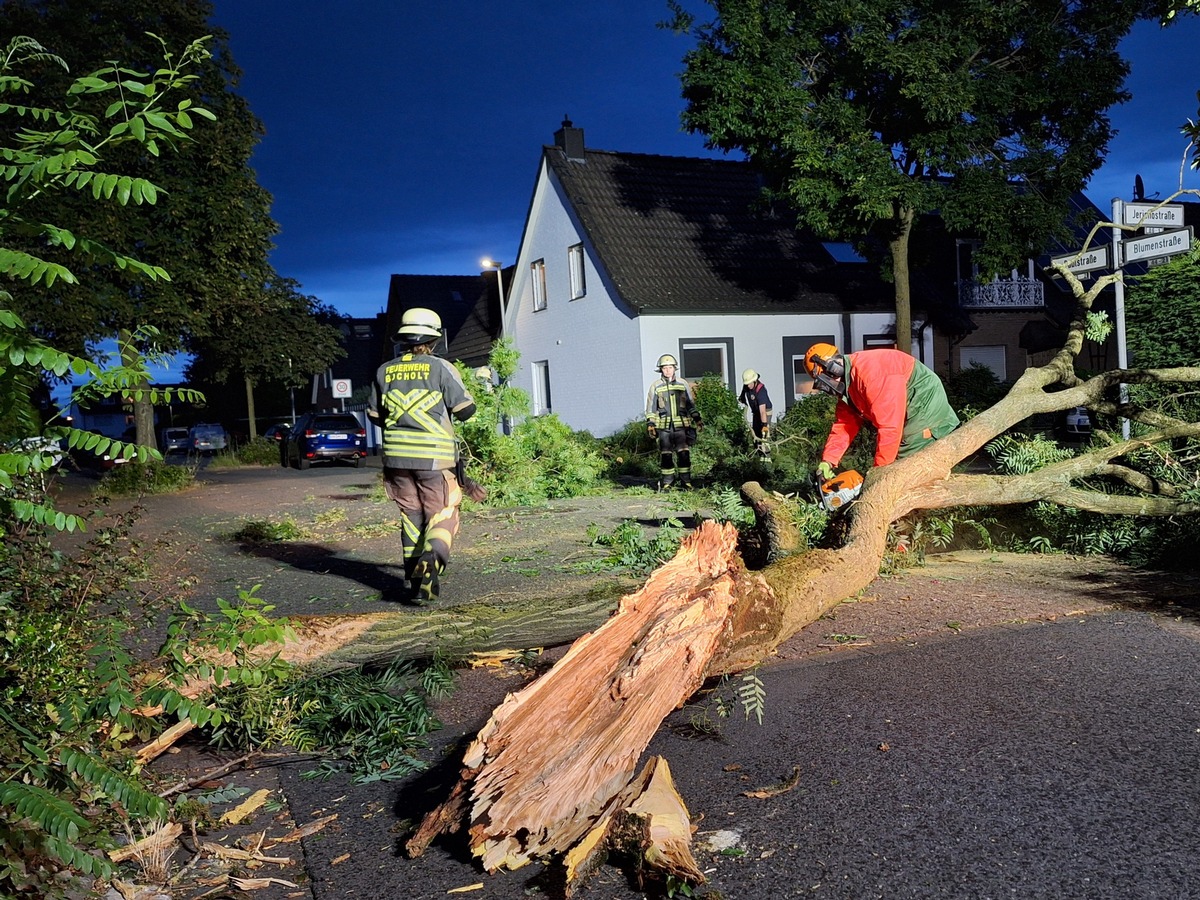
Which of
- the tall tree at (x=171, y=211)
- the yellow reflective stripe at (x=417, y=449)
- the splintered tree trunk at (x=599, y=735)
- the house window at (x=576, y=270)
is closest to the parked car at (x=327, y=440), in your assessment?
the tall tree at (x=171, y=211)

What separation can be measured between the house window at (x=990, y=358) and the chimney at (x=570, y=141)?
1232 centimetres

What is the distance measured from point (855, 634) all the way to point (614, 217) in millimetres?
20475

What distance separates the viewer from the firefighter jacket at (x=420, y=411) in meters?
6.31

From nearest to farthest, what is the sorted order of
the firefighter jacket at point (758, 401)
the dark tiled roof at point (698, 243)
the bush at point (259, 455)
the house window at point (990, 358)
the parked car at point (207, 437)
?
the firefighter jacket at point (758, 401)
the dark tiled roof at point (698, 243)
the house window at point (990, 358)
the bush at point (259, 455)
the parked car at point (207, 437)

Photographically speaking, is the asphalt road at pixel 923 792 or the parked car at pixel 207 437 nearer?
the asphalt road at pixel 923 792

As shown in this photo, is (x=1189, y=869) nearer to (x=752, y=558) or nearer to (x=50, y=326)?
(x=752, y=558)

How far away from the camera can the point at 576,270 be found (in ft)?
82.1

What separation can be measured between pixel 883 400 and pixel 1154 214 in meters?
3.69

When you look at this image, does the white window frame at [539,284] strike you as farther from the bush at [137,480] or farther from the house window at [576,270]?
the bush at [137,480]

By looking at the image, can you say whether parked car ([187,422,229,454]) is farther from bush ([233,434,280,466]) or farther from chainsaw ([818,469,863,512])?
chainsaw ([818,469,863,512])

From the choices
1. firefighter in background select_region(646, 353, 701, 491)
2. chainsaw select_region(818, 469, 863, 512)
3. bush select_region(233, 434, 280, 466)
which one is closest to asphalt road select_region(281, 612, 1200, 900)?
chainsaw select_region(818, 469, 863, 512)

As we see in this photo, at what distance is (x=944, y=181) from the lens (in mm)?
19281

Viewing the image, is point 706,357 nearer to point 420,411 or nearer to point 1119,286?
point 1119,286

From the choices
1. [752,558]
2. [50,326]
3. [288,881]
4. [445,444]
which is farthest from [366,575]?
[50,326]
